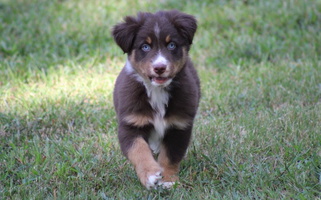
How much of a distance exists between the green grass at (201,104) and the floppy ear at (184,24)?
3.44 feet

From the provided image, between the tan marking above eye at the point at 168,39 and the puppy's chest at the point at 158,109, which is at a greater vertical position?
the tan marking above eye at the point at 168,39

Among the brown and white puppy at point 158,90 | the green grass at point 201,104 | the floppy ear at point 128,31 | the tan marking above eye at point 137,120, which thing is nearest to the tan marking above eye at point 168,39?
the brown and white puppy at point 158,90

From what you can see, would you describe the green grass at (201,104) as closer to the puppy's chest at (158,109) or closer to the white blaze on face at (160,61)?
the puppy's chest at (158,109)

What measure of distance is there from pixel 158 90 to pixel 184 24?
1.90 feet

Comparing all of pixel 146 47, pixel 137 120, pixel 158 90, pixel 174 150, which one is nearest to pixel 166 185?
pixel 174 150

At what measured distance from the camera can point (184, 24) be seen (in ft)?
14.3

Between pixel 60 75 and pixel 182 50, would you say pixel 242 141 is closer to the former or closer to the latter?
pixel 182 50

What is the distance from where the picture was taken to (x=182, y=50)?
14.3ft

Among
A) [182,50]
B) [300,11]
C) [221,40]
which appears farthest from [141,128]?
[300,11]

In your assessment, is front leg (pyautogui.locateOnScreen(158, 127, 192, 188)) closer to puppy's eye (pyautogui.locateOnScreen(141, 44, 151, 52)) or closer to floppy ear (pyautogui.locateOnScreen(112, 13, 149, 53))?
puppy's eye (pyautogui.locateOnScreen(141, 44, 151, 52))

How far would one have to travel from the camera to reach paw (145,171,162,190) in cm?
388

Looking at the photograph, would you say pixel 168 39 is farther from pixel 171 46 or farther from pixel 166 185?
pixel 166 185

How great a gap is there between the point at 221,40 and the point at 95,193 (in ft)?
15.3

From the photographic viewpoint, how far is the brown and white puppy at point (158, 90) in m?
4.20
